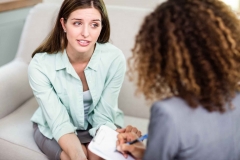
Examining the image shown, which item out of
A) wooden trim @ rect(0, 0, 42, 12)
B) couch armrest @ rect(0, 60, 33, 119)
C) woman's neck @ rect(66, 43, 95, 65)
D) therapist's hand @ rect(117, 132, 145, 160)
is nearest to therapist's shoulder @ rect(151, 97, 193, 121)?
therapist's hand @ rect(117, 132, 145, 160)

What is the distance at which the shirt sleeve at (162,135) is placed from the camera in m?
0.82

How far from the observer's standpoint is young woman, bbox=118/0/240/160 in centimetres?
83

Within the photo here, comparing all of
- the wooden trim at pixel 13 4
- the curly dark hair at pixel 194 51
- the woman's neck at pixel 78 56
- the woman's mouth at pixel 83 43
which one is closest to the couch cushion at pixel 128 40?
the woman's neck at pixel 78 56

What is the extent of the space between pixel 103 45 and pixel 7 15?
2.99 ft

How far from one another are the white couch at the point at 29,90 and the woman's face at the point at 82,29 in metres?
0.38

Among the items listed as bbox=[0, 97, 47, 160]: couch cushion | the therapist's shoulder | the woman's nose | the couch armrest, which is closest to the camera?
the therapist's shoulder

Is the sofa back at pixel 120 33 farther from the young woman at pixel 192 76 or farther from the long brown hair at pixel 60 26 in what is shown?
the young woman at pixel 192 76

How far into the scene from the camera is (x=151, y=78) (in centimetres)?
89

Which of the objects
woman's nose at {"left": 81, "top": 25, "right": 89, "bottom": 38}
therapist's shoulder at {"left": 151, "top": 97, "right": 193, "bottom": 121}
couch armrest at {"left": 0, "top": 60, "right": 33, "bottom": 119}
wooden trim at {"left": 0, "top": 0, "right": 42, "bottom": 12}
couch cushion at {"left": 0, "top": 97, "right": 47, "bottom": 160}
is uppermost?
woman's nose at {"left": 81, "top": 25, "right": 89, "bottom": 38}

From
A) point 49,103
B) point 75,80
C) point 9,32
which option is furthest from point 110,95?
point 9,32

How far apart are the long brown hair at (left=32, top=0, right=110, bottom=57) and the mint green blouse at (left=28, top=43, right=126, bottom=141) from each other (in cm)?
4

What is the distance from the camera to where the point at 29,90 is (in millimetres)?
1883

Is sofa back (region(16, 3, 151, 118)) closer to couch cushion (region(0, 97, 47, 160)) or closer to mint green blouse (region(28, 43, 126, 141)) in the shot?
mint green blouse (region(28, 43, 126, 141))

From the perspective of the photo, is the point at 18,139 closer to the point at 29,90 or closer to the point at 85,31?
the point at 29,90
